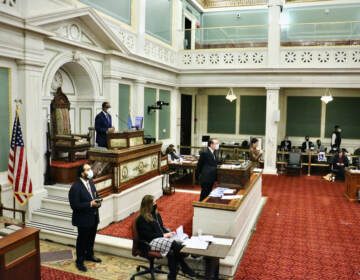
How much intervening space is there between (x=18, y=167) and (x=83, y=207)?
209cm

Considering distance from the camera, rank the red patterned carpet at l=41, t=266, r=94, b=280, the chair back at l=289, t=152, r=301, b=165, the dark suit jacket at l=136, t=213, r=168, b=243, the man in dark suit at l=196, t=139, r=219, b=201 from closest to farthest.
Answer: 1. the dark suit jacket at l=136, t=213, r=168, b=243
2. the red patterned carpet at l=41, t=266, r=94, b=280
3. the man in dark suit at l=196, t=139, r=219, b=201
4. the chair back at l=289, t=152, r=301, b=165

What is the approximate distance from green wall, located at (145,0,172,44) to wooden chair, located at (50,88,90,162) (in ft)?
16.5

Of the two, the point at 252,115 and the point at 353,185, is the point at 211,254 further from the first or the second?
the point at 252,115

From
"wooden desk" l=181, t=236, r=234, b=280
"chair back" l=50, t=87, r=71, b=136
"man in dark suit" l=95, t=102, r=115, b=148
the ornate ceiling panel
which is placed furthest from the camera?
the ornate ceiling panel

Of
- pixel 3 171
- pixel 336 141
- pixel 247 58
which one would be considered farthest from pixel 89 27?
pixel 336 141

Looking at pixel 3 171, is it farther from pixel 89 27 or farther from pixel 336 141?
pixel 336 141

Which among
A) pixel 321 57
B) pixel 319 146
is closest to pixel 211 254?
pixel 321 57

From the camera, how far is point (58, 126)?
9.52 metres

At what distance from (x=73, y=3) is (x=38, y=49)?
6.44 ft

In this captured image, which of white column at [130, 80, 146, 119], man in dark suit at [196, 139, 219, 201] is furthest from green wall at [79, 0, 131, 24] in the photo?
man in dark suit at [196, 139, 219, 201]

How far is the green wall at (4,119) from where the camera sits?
751cm

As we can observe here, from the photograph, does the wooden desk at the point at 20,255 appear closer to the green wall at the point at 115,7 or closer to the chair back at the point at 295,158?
the green wall at the point at 115,7

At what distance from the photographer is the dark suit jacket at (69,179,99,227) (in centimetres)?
585

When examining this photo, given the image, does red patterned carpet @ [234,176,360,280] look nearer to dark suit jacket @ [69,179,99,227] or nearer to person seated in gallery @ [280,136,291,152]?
dark suit jacket @ [69,179,99,227]
